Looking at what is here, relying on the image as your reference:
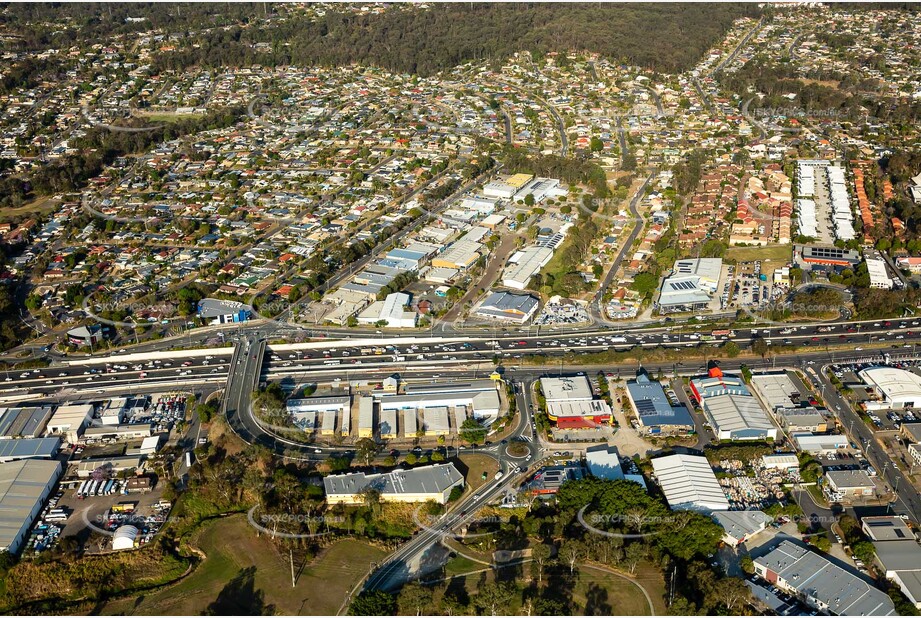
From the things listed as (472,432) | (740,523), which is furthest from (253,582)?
(740,523)

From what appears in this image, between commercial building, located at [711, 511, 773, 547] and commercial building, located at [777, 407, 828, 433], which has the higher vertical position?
commercial building, located at [711, 511, 773, 547]

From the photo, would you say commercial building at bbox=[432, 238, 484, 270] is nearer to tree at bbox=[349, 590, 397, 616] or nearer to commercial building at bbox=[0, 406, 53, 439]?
commercial building at bbox=[0, 406, 53, 439]

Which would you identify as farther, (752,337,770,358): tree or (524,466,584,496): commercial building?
(752,337,770,358): tree

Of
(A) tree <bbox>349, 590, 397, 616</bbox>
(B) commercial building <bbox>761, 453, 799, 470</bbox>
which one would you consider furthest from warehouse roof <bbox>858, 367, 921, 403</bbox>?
(A) tree <bbox>349, 590, 397, 616</bbox>

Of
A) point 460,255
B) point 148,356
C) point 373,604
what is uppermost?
point 373,604

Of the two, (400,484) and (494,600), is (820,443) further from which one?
(400,484)

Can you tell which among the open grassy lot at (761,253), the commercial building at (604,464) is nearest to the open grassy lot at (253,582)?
the commercial building at (604,464)

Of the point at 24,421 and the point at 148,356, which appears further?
the point at 148,356

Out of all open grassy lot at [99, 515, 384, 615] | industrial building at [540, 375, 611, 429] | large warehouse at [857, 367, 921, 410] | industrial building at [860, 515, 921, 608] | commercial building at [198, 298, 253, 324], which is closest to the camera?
industrial building at [860, 515, 921, 608]
